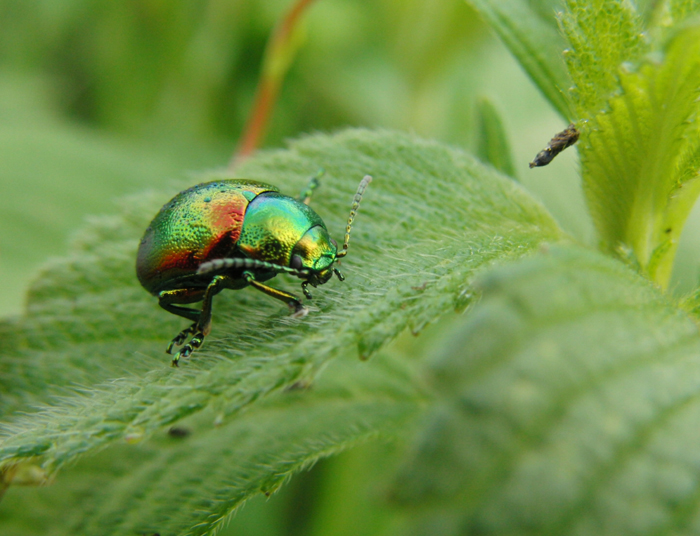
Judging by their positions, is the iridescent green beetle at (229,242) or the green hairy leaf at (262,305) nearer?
the green hairy leaf at (262,305)

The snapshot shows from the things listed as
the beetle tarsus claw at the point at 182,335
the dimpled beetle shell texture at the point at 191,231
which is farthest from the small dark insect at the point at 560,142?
the beetle tarsus claw at the point at 182,335

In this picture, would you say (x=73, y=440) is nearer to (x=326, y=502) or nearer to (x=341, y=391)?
(x=341, y=391)

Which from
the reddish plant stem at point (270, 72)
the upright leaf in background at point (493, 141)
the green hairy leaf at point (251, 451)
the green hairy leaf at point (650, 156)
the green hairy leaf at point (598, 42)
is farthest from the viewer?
the reddish plant stem at point (270, 72)

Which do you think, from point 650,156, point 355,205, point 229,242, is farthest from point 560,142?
point 229,242

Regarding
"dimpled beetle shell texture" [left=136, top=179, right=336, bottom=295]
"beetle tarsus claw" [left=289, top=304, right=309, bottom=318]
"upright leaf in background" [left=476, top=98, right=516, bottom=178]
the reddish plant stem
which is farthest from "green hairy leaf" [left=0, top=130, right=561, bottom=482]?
the reddish plant stem

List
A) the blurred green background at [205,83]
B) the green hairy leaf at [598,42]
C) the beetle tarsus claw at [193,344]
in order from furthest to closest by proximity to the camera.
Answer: the blurred green background at [205,83] → the beetle tarsus claw at [193,344] → the green hairy leaf at [598,42]

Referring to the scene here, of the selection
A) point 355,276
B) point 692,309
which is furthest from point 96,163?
point 692,309

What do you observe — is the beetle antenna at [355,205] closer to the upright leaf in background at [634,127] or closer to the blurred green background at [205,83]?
the upright leaf in background at [634,127]

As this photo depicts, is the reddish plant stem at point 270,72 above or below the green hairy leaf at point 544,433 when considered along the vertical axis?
above
